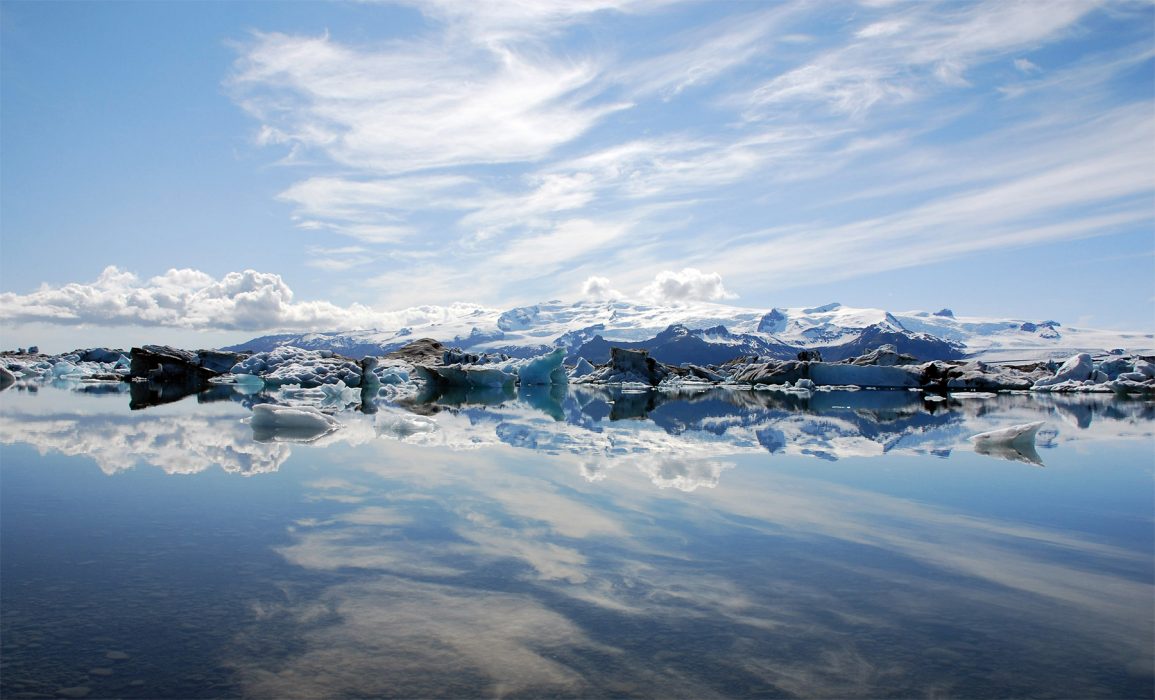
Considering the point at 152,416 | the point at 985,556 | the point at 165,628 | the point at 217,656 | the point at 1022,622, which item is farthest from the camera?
the point at 152,416

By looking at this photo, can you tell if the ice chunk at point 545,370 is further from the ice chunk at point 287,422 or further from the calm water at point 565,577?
the calm water at point 565,577

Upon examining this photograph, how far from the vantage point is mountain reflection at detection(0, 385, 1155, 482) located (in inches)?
323

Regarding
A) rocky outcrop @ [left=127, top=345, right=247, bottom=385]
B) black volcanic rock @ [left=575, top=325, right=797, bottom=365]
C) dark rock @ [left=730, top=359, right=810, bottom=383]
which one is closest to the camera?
rocky outcrop @ [left=127, top=345, right=247, bottom=385]

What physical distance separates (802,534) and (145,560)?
13.6 feet

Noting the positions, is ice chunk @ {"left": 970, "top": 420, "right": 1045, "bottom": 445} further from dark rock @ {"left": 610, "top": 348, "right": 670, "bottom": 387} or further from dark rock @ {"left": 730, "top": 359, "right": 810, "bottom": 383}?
dark rock @ {"left": 610, "top": 348, "right": 670, "bottom": 387}

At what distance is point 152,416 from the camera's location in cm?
1353

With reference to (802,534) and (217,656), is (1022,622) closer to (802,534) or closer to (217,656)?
(802,534)

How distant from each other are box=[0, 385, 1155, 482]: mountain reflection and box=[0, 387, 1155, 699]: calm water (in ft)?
0.79

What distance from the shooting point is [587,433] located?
481 inches

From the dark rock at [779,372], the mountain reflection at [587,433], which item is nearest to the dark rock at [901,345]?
the dark rock at [779,372]

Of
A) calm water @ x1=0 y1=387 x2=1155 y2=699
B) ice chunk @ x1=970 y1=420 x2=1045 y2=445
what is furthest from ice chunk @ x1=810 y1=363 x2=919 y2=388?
calm water @ x1=0 y1=387 x2=1155 y2=699

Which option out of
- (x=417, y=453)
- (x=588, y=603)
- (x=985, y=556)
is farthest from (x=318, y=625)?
(x=417, y=453)

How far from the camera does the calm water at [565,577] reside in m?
2.68

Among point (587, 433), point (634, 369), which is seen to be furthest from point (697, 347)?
point (587, 433)
